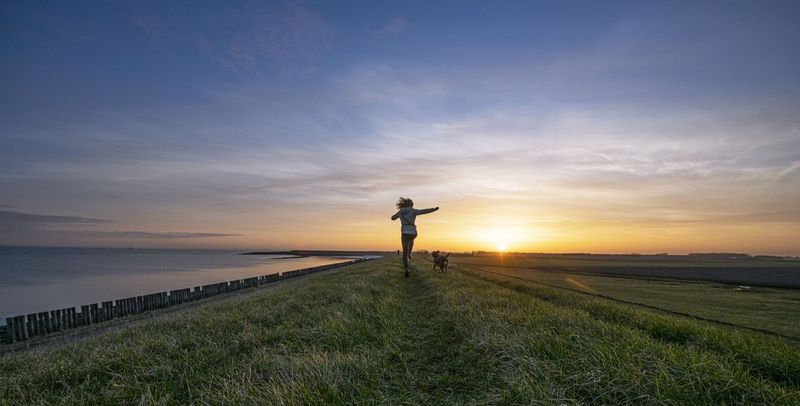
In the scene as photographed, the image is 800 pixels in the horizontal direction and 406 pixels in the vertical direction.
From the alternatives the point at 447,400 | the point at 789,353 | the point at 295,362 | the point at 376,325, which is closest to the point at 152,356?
the point at 295,362

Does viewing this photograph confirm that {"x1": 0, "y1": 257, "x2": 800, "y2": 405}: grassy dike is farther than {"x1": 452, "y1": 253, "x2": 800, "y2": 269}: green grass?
No

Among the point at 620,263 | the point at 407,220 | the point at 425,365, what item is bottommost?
the point at 620,263

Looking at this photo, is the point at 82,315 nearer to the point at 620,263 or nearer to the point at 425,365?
the point at 425,365

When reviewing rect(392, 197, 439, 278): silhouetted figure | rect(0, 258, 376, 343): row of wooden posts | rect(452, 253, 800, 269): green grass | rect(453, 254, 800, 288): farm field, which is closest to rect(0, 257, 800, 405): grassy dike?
rect(392, 197, 439, 278): silhouetted figure

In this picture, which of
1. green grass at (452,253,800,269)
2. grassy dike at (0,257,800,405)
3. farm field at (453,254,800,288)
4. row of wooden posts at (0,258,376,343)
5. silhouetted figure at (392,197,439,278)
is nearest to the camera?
grassy dike at (0,257,800,405)

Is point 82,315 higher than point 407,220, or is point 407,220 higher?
point 407,220

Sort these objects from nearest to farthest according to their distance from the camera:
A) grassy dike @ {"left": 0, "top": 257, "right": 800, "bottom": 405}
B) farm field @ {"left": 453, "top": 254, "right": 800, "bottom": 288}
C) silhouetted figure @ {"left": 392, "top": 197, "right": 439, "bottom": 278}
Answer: grassy dike @ {"left": 0, "top": 257, "right": 800, "bottom": 405} < silhouetted figure @ {"left": 392, "top": 197, "right": 439, "bottom": 278} < farm field @ {"left": 453, "top": 254, "right": 800, "bottom": 288}

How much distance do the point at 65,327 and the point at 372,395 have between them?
22701 millimetres

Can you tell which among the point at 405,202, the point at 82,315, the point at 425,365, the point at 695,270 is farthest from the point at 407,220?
the point at 695,270

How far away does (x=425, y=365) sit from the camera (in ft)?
18.4

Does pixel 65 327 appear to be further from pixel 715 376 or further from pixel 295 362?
pixel 715 376

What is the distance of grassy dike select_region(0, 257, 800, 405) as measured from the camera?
3.98 m

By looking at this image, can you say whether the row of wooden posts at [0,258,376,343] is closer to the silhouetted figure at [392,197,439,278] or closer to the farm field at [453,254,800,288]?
the silhouetted figure at [392,197,439,278]

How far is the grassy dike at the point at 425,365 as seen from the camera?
398 centimetres
